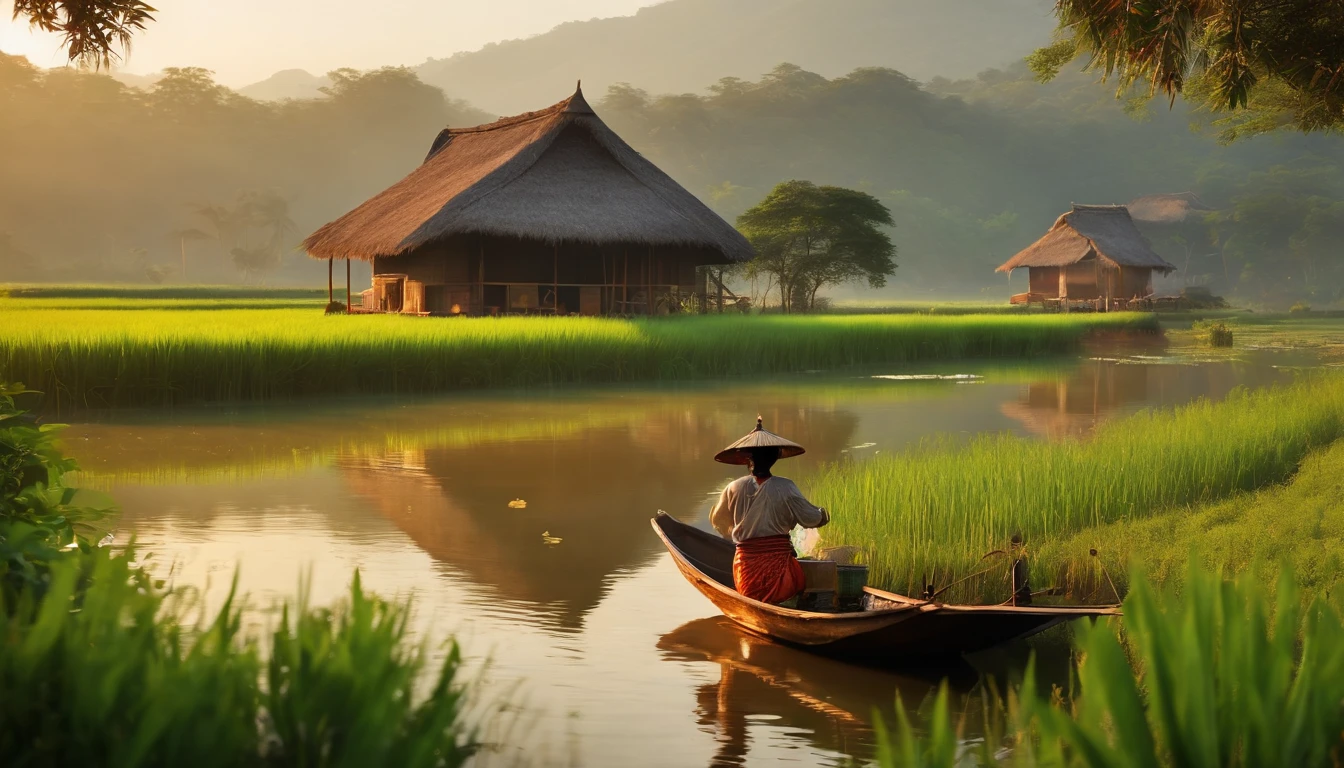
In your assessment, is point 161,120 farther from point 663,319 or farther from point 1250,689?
point 1250,689

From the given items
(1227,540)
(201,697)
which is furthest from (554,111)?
(201,697)

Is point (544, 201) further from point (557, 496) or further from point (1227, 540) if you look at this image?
point (1227, 540)

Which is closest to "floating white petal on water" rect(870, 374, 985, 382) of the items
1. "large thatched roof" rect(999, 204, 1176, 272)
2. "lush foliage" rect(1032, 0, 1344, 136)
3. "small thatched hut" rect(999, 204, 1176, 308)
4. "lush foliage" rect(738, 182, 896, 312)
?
"lush foliage" rect(1032, 0, 1344, 136)

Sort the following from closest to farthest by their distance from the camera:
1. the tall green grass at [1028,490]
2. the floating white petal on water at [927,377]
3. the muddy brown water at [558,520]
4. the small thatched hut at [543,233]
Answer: the muddy brown water at [558,520] < the tall green grass at [1028,490] < the floating white petal on water at [927,377] < the small thatched hut at [543,233]

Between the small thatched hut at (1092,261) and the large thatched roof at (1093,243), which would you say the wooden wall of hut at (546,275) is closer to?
the small thatched hut at (1092,261)

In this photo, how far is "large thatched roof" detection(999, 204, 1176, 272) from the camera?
51.0 m

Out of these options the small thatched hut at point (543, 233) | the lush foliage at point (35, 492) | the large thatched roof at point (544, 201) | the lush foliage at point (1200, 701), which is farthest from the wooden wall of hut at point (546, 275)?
the lush foliage at point (1200, 701)

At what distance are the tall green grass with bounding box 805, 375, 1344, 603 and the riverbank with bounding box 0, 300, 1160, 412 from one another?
31.8 feet

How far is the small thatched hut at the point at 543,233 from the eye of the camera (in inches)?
1114

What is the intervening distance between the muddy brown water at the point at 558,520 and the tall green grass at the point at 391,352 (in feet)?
3.04

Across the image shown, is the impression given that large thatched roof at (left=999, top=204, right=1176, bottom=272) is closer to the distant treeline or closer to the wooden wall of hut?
the wooden wall of hut

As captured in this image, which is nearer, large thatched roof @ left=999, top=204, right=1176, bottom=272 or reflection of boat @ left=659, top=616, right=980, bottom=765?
Result: reflection of boat @ left=659, top=616, right=980, bottom=765

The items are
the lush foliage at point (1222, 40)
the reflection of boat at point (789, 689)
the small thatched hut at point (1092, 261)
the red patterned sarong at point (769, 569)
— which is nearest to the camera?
the reflection of boat at point (789, 689)

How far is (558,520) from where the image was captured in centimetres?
1010
